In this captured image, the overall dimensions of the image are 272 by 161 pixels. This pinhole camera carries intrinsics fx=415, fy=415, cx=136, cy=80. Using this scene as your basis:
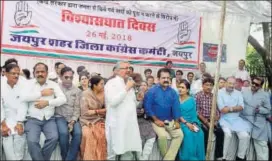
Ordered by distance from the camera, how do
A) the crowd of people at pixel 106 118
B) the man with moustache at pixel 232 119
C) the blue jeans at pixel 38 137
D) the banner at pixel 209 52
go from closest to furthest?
the blue jeans at pixel 38 137 → the crowd of people at pixel 106 118 → the man with moustache at pixel 232 119 → the banner at pixel 209 52

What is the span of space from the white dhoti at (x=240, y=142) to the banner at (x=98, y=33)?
9.23 feet

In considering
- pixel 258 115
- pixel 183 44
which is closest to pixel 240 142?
pixel 258 115

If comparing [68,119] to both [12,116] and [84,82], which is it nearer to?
[12,116]

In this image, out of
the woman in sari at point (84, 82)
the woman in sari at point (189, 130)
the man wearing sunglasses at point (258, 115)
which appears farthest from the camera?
the man wearing sunglasses at point (258, 115)

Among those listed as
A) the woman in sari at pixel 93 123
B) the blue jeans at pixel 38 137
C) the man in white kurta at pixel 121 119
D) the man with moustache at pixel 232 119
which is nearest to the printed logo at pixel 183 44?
the man with moustache at pixel 232 119

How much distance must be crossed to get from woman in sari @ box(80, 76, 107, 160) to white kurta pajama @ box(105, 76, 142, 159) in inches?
3.8

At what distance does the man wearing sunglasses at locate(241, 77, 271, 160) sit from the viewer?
6.89 metres

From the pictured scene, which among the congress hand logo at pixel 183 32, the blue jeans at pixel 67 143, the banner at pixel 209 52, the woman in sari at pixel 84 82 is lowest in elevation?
the blue jeans at pixel 67 143

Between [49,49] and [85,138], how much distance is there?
9.86 ft

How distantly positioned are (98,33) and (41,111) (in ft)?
10.9

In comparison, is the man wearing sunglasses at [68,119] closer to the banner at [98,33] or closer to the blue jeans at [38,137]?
the blue jeans at [38,137]

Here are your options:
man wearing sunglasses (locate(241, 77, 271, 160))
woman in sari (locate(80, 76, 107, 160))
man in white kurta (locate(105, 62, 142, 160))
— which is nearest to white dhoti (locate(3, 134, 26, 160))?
woman in sari (locate(80, 76, 107, 160))

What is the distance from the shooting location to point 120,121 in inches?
224

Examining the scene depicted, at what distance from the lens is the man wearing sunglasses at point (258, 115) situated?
271 inches
